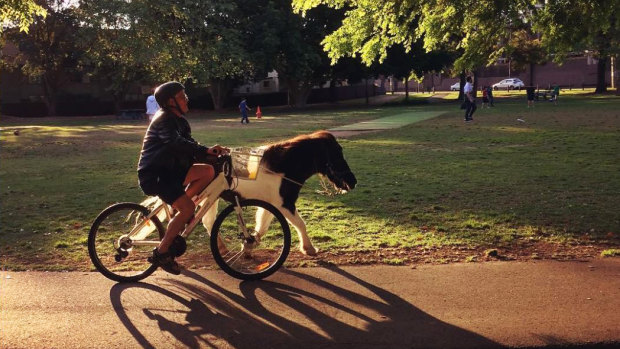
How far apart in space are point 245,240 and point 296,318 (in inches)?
51.8

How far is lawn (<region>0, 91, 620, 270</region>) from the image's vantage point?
6.59 meters

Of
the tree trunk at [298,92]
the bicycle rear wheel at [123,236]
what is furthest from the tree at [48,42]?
the bicycle rear wheel at [123,236]

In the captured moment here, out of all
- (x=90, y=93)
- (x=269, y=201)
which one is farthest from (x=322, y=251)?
(x=90, y=93)

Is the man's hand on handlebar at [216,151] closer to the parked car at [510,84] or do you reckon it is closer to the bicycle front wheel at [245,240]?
the bicycle front wheel at [245,240]

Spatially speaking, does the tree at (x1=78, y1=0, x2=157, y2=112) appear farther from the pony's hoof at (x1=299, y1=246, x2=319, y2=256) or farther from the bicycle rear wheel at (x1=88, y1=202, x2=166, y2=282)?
the pony's hoof at (x1=299, y1=246, x2=319, y2=256)

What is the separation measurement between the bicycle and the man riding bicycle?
0.12 meters

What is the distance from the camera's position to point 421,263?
19.7 ft

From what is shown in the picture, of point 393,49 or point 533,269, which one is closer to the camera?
point 533,269

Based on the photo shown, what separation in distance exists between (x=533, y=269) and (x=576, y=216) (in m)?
2.61

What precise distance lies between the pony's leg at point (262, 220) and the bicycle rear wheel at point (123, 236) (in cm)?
94

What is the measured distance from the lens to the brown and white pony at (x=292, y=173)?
18.9ft

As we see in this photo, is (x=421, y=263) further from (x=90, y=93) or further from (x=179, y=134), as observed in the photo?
(x=90, y=93)

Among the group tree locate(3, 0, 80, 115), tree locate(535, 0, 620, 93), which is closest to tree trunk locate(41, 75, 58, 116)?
tree locate(3, 0, 80, 115)

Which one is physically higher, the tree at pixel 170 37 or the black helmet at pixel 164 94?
the tree at pixel 170 37
